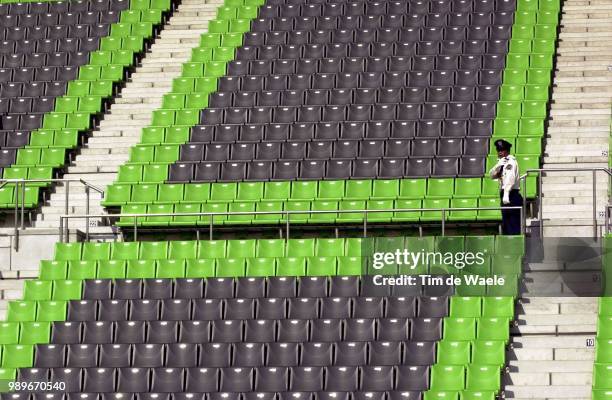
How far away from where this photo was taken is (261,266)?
17.1 m

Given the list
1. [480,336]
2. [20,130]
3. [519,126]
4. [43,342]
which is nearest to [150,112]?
[20,130]

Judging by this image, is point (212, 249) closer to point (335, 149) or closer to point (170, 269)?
point (170, 269)

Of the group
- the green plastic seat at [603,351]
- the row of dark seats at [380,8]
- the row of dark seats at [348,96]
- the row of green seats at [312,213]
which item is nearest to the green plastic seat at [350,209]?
the row of green seats at [312,213]

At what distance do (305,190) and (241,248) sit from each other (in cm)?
215

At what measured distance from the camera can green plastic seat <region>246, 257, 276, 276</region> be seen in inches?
669

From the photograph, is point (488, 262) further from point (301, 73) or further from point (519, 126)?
point (301, 73)

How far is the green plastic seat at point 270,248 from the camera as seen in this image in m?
17.6

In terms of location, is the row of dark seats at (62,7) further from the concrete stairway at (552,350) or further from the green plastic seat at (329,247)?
the concrete stairway at (552,350)

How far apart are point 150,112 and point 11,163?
2.35m

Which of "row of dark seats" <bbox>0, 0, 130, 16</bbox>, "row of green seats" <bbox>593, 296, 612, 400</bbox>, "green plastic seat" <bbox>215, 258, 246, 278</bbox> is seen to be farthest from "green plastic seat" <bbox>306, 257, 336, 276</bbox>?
"row of dark seats" <bbox>0, 0, 130, 16</bbox>

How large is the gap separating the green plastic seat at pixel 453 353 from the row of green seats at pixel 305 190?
12.8ft

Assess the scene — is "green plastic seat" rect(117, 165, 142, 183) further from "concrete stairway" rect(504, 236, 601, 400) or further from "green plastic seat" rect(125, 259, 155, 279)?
"concrete stairway" rect(504, 236, 601, 400)

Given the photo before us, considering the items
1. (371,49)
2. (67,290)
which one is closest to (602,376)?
(67,290)

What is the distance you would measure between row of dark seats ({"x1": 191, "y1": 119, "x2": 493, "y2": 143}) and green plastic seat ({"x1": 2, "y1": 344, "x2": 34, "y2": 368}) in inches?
237
